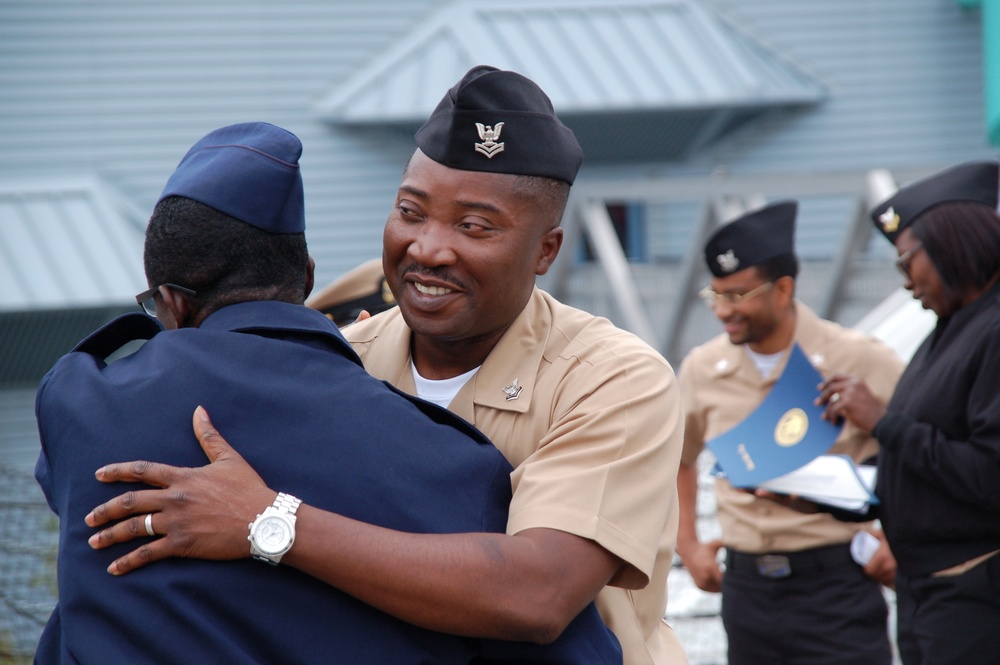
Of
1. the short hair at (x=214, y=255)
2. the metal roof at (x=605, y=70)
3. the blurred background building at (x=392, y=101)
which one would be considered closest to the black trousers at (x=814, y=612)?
the short hair at (x=214, y=255)

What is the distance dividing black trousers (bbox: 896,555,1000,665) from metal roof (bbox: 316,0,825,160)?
8.47 m

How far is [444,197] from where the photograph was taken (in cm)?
180

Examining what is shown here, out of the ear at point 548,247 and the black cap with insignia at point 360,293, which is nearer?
the ear at point 548,247

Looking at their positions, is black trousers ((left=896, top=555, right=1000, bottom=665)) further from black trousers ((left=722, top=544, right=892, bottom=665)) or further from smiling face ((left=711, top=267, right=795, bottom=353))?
smiling face ((left=711, top=267, right=795, bottom=353))

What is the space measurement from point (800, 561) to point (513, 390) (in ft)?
7.91

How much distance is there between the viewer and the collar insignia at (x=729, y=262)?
4230 mm

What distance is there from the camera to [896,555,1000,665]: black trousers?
3.03 metres

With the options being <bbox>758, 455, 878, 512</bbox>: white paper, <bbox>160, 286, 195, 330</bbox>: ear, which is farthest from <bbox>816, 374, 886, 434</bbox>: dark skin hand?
<bbox>160, 286, 195, 330</bbox>: ear

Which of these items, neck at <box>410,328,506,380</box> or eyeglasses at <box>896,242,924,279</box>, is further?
eyeglasses at <box>896,242,924,279</box>

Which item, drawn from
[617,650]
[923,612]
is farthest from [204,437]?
[923,612]

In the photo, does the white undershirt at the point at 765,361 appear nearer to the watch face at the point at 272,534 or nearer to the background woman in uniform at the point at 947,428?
the background woman in uniform at the point at 947,428

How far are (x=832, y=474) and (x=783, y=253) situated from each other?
1041 millimetres

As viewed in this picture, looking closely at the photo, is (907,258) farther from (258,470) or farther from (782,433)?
(258,470)

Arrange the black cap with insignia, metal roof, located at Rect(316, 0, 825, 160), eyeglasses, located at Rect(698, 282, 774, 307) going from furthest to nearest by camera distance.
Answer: metal roof, located at Rect(316, 0, 825, 160), eyeglasses, located at Rect(698, 282, 774, 307), the black cap with insignia
